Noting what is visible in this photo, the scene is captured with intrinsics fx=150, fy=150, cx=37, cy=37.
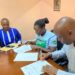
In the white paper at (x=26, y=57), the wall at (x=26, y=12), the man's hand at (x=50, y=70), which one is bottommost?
the white paper at (x=26, y=57)

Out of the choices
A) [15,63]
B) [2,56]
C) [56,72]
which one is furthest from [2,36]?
[56,72]

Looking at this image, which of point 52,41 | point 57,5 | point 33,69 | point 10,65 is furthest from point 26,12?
point 33,69

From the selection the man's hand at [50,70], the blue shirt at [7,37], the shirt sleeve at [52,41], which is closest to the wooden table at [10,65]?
the man's hand at [50,70]

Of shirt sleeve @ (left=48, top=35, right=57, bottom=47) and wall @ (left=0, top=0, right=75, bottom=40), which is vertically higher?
wall @ (left=0, top=0, right=75, bottom=40)

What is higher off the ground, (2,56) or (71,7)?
(71,7)

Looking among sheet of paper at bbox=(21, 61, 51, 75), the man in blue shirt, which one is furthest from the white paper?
the man in blue shirt

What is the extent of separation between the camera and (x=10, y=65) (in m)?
1.73

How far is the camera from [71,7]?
2977 mm

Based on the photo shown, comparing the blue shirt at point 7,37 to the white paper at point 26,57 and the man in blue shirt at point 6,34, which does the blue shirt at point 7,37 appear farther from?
the white paper at point 26,57

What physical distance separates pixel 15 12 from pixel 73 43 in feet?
9.12

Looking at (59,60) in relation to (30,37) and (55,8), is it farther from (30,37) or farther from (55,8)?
(30,37)

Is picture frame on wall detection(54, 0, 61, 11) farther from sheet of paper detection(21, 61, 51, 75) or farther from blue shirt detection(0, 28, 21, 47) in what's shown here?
sheet of paper detection(21, 61, 51, 75)

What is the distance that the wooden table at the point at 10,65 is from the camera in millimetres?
1534

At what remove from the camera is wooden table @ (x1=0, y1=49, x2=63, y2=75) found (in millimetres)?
1534
